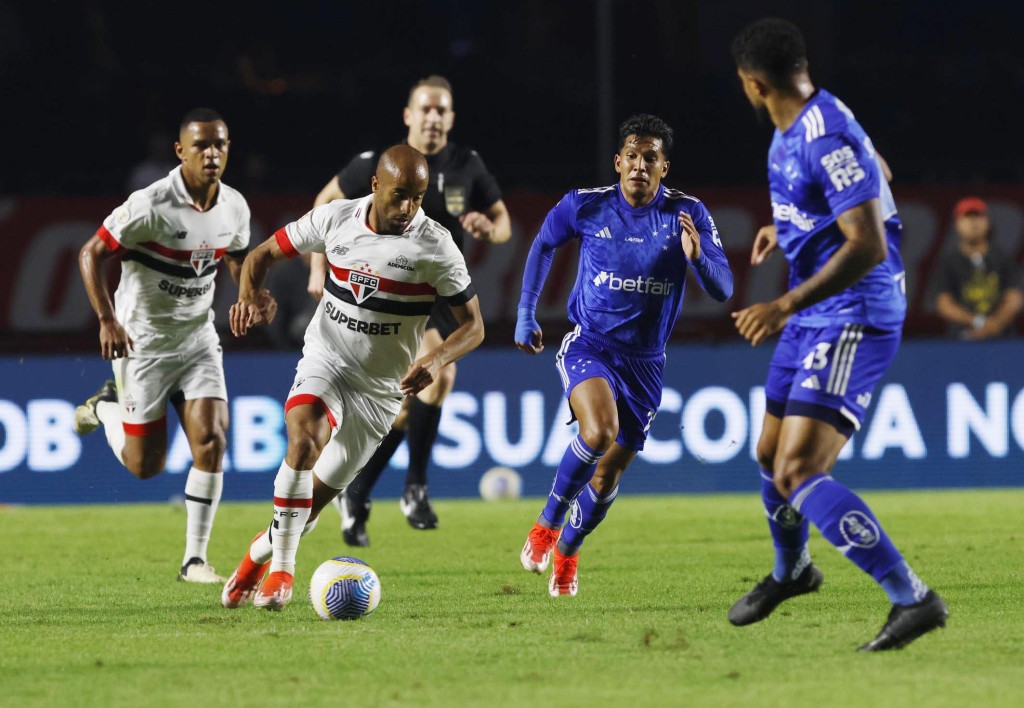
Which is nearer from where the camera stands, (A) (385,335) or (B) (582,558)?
(A) (385,335)

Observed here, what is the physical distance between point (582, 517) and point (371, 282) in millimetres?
1479

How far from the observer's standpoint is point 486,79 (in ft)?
65.5

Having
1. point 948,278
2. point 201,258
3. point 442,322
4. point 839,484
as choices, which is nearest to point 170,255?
point 201,258

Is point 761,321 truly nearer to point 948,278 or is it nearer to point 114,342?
point 114,342

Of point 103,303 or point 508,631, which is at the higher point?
point 103,303

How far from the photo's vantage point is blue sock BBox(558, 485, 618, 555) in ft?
24.5

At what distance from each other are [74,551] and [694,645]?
5341 millimetres

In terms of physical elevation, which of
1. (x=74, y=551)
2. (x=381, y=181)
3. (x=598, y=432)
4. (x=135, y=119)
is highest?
(x=135, y=119)

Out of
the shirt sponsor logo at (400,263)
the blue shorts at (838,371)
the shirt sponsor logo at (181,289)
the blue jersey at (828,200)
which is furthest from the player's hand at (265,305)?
the blue shorts at (838,371)

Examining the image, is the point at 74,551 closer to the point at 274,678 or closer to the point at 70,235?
the point at 274,678

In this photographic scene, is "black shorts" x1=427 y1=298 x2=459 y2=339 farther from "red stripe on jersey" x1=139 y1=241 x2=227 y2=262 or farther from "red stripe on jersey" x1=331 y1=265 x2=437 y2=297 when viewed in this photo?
"red stripe on jersey" x1=331 y1=265 x2=437 y2=297

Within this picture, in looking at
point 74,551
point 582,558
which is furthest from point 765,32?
point 74,551

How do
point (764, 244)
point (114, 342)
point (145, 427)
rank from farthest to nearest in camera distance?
point (145, 427) → point (114, 342) → point (764, 244)

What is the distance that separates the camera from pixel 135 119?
19.2 metres
